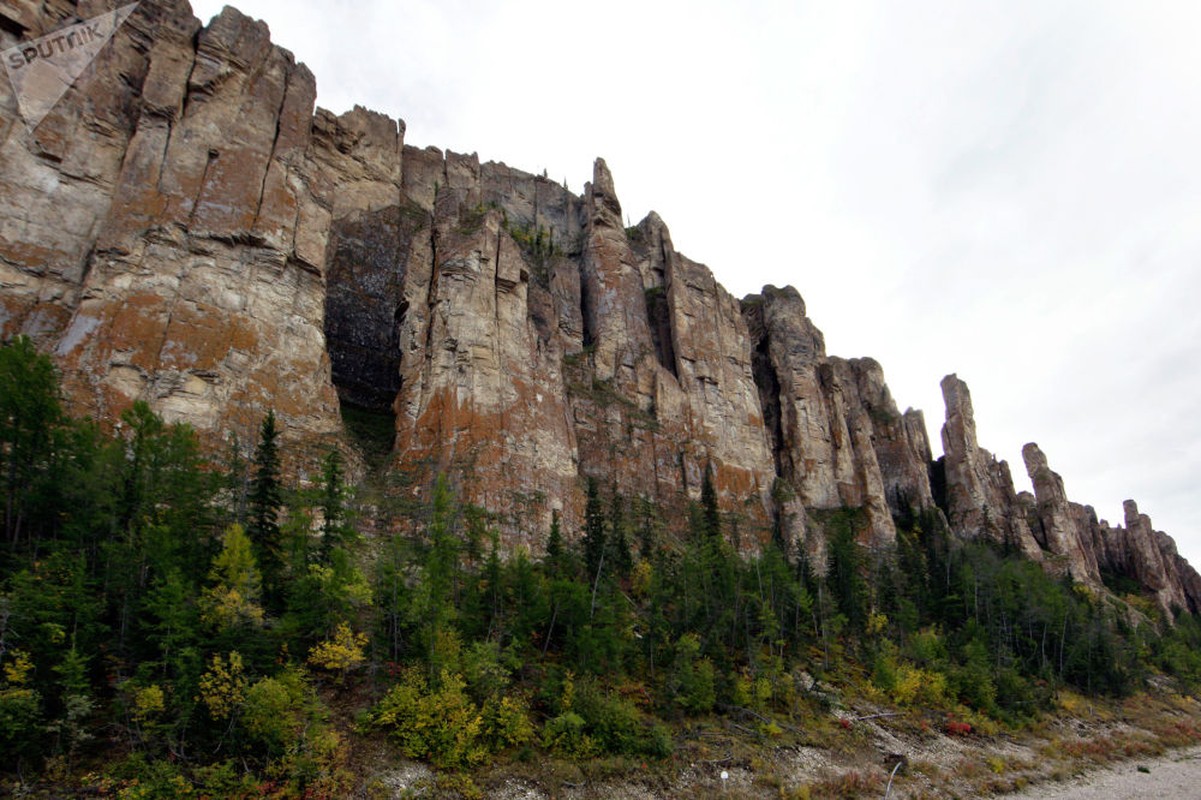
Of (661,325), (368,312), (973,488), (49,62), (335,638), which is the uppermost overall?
(49,62)

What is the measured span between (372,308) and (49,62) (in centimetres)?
2877

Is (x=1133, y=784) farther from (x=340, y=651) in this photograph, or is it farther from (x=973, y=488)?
(x=973, y=488)

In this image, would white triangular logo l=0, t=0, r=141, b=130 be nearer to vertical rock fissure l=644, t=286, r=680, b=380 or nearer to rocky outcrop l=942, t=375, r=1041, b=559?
vertical rock fissure l=644, t=286, r=680, b=380

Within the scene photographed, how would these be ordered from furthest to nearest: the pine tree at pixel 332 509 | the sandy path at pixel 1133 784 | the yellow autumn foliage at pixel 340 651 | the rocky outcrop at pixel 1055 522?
1. the rocky outcrop at pixel 1055 522
2. the sandy path at pixel 1133 784
3. the pine tree at pixel 332 509
4. the yellow autumn foliage at pixel 340 651

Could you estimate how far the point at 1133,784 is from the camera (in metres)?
40.2

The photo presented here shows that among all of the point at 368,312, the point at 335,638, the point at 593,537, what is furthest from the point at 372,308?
the point at 335,638

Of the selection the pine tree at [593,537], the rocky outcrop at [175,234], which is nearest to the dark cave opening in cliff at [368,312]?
the rocky outcrop at [175,234]

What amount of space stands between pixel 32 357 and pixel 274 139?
27.2 metres

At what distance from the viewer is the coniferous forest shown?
24.7 metres

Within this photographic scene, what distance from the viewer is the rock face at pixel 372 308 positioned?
43.1 meters

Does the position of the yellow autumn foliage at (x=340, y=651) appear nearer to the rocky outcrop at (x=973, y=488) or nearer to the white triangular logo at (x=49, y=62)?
the white triangular logo at (x=49, y=62)

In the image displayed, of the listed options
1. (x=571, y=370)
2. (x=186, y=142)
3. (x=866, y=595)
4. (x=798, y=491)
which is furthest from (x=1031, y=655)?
(x=186, y=142)

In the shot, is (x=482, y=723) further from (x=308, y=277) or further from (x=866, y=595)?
(x=866, y=595)

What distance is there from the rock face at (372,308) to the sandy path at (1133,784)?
105ft
